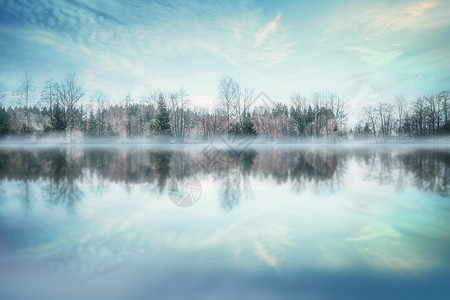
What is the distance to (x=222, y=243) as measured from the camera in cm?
285

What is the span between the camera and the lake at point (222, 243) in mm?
2123

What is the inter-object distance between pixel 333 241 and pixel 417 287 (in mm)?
909

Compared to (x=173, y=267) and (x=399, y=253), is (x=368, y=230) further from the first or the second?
(x=173, y=267)

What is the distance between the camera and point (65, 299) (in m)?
1.95

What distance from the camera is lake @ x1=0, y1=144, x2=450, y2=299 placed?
2.12 m

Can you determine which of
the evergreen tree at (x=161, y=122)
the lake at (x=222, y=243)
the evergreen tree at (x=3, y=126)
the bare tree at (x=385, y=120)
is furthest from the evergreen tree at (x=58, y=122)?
the bare tree at (x=385, y=120)

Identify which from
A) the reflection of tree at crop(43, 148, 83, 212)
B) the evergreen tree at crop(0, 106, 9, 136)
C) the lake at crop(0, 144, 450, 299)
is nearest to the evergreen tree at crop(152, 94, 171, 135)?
the evergreen tree at crop(0, 106, 9, 136)

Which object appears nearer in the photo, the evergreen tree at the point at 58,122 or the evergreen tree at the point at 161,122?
the evergreen tree at the point at 58,122

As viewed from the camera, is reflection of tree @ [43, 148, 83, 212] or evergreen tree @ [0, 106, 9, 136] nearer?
reflection of tree @ [43, 148, 83, 212]

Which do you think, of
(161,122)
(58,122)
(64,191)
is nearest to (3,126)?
(58,122)

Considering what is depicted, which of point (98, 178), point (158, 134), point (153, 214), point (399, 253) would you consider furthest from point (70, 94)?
point (399, 253)

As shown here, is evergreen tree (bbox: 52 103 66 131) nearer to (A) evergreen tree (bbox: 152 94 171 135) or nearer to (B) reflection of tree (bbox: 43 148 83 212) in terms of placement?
(A) evergreen tree (bbox: 152 94 171 135)

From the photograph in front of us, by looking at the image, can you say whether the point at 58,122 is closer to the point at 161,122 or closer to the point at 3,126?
the point at 3,126

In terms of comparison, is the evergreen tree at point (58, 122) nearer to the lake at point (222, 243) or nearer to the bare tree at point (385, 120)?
the lake at point (222, 243)
